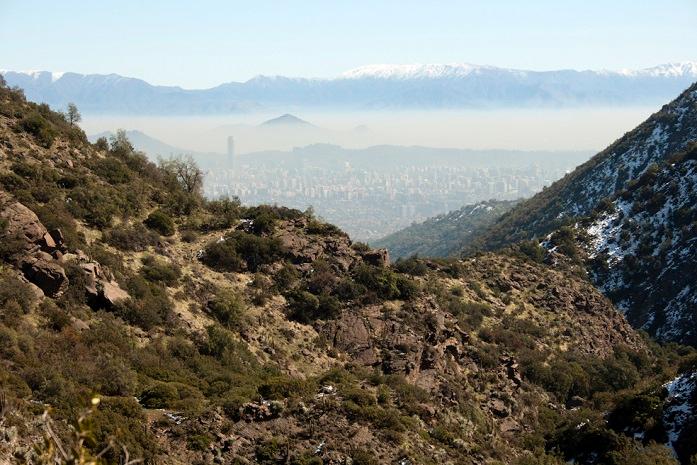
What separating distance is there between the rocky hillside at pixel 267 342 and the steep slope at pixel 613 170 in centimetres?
3905

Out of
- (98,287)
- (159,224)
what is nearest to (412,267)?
(159,224)

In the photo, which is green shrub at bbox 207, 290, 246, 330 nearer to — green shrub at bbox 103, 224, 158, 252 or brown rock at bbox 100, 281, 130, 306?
brown rock at bbox 100, 281, 130, 306

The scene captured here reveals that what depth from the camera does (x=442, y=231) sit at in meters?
174

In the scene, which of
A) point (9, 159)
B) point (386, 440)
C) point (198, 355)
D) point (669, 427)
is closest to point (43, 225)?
point (9, 159)

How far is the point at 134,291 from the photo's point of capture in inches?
1018

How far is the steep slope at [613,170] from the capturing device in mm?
77875

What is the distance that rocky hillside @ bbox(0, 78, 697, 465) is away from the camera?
17.4 meters

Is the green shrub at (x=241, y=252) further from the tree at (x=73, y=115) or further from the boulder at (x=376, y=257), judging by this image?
the tree at (x=73, y=115)

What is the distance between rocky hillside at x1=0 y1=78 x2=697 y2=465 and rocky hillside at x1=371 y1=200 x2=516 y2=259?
310ft

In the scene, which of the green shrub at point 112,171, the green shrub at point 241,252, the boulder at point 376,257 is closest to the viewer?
the green shrub at point 241,252

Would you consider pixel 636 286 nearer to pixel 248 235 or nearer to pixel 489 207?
pixel 248 235

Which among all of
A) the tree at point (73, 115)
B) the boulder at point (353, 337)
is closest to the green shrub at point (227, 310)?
the boulder at point (353, 337)

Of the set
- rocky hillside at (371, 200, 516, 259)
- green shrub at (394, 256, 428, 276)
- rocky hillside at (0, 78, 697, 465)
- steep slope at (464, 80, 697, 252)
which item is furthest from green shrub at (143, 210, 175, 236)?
rocky hillside at (371, 200, 516, 259)

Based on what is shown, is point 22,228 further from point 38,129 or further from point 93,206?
point 38,129
